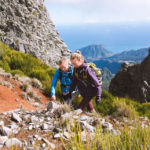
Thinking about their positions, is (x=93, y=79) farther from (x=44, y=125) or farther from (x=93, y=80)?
(x=44, y=125)

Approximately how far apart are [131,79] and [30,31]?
16.3 m

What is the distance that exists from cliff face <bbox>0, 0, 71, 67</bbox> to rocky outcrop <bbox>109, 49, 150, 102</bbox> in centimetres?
998

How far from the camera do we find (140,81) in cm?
2653

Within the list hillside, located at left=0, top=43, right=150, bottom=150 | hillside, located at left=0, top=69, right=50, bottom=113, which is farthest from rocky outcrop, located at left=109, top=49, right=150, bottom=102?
hillside, located at left=0, top=69, right=50, bottom=113

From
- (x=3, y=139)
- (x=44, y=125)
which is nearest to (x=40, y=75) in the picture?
(x=44, y=125)

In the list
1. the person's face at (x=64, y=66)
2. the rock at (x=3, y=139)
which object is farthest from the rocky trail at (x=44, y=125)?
the person's face at (x=64, y=66)

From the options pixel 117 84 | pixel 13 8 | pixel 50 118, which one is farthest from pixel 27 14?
pixel 50 118

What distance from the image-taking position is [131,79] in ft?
93.5

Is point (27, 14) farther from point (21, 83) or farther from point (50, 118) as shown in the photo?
point (50, 118)

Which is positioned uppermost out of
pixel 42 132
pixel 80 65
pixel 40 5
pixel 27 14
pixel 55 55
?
pixel 40 5

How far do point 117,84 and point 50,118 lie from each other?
27.2m

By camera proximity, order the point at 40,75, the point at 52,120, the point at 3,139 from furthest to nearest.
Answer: the point at 40,75 → the point at 52,120 → the point at 3,139

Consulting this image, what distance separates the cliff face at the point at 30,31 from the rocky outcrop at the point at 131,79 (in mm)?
9976

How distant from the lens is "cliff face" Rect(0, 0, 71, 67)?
19891mm
